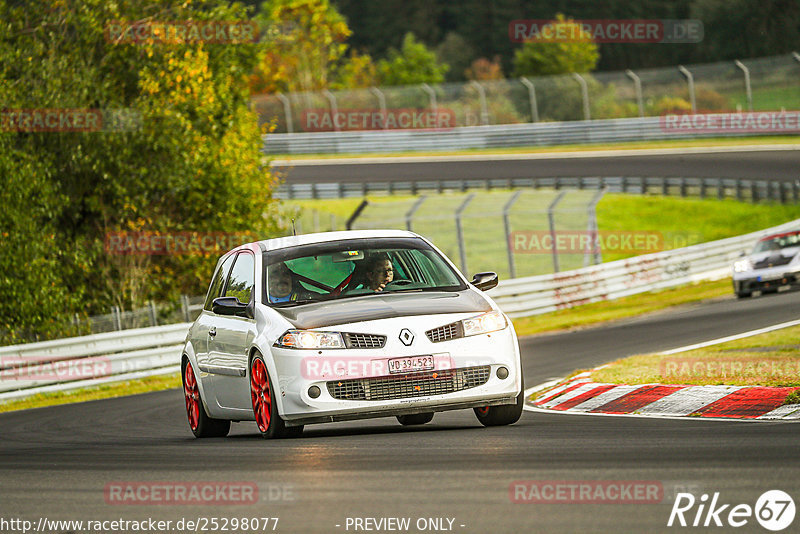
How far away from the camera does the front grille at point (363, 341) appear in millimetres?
9102

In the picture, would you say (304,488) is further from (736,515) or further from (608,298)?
(608,298)

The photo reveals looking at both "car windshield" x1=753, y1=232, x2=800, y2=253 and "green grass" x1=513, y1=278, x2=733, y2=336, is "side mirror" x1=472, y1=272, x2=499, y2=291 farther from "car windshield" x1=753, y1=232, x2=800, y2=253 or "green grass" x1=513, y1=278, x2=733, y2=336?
"car windshield" x1=753, y1=232, x2=800, y2=253

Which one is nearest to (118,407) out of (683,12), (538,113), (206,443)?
(206,443)

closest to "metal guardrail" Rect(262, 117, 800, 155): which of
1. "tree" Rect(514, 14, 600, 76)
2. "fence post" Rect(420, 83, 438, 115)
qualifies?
"fence post" Rect(420, 83, 438, 115)

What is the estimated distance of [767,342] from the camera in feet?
55.2

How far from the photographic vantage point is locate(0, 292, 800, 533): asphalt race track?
604 cm

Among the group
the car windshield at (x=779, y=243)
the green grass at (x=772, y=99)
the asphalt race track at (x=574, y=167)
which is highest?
the car windshield at (x=779, y=243)

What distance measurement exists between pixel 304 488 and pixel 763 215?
3747 centimetres

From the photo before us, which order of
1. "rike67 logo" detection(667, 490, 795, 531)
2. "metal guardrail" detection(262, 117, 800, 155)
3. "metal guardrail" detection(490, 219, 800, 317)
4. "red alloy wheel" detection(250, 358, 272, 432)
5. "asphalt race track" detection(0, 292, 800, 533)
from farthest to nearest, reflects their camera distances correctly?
"metal guardrail" detection(262, 117, 800, 155) → "metal guardrail" detection(490, 219, 800, 317) → "red alloy wheel" detection(250, 358, 272, 432) → "asphalt race track" detection(0, 292, 800, 533) → "rike67 logo" detection(667, 490, 795, 531)

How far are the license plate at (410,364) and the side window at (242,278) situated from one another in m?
1.68

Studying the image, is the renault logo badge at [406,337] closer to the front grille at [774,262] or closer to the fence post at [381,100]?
the front grille at [774,262]

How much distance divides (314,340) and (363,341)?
1.13 ft

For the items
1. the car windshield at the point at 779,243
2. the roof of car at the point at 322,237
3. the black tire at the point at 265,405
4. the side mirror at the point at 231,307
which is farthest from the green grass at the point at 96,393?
the car windshield at the point at 779,243

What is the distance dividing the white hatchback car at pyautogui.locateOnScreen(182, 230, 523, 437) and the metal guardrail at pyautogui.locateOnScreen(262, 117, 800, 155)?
45.0 metres
